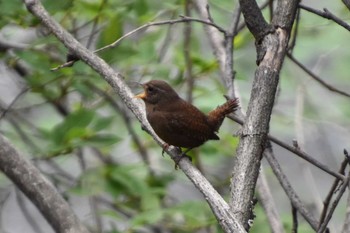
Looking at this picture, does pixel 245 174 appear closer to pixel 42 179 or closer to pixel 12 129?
pixel 42 179

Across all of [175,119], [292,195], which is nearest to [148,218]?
[175,119]

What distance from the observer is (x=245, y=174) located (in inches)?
92.3

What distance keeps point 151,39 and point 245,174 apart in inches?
82.5

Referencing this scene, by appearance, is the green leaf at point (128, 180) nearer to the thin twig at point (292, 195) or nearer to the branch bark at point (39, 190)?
the branch bark at point (39, 190)

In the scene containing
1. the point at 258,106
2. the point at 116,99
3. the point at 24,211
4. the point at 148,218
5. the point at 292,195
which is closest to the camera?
the point at 258,106

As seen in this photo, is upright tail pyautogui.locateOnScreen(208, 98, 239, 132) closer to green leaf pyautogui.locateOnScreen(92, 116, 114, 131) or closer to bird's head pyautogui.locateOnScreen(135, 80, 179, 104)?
bird's head pyautogui.locateOnScreen(135, 80, 179, 104)

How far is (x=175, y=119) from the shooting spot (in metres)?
3.74

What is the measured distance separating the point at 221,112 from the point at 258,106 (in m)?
1.12

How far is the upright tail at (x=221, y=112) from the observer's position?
11.2 ft

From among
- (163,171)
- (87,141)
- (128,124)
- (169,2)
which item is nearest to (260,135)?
(87,141)

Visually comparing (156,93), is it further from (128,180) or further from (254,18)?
(254,18)

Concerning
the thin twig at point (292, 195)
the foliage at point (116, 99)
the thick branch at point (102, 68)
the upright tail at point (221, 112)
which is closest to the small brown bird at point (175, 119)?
the upright tail at point (221, 112)

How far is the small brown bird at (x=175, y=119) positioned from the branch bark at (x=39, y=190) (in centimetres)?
58

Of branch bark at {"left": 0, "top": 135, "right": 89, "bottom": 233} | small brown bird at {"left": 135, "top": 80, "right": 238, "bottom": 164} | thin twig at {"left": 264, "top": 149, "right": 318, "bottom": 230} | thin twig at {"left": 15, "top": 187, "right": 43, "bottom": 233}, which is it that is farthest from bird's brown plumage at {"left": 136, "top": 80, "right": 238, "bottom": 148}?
thin twig at {"left": 15, "top": 187, "right": 43, "bottom": 233}
